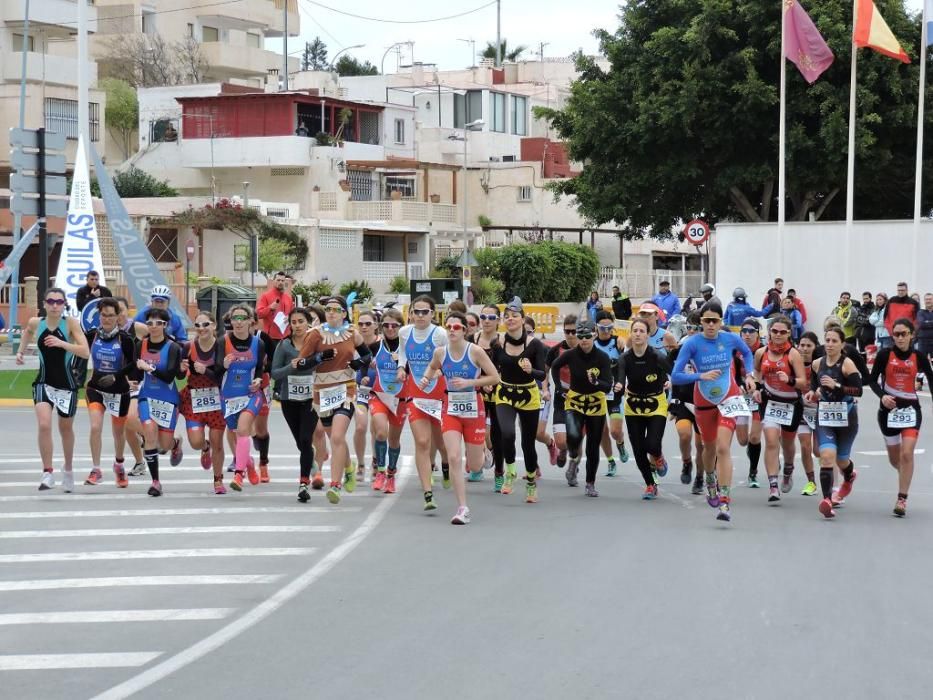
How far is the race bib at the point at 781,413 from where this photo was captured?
15.1 m

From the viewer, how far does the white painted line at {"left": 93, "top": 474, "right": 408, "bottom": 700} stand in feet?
24.3

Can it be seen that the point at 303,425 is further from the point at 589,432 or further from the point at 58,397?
the point at 589,432

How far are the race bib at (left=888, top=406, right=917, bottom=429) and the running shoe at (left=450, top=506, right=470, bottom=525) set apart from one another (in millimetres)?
4283

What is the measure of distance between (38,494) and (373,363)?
3719 mm

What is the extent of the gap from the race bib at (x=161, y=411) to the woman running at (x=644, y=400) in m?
4.69

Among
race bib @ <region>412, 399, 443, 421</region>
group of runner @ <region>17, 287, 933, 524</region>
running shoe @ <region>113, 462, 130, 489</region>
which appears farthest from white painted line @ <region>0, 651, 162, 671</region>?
running shoe @ <region>113, 462, 130, 489</region>

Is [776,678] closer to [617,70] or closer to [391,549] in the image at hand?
[391,549]

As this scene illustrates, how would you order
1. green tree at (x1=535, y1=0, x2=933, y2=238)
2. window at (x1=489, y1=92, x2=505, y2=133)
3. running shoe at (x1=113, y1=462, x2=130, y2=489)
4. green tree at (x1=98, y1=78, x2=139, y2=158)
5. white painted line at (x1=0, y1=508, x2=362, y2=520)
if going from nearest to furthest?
white painted line at (x1=0, y1=508, x2=362, y2=520)
running shoe at (x1=113, y1=462, x2=130, y2=489)
green tree at (x1=535, y1=0, x2=933, y2=238)
green tree at (x1=98, y1=78, x2=139, y2=158)
window at (x1=489, y1=92, x2=505, y2=133)

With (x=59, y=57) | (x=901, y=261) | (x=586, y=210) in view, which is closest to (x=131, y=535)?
(x=901, y=261)

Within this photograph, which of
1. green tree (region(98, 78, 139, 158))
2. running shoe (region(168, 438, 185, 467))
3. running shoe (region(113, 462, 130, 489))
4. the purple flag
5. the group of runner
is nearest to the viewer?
the group of runner

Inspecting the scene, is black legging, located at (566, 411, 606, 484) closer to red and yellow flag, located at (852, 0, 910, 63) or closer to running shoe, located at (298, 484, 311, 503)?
running shoe, located at (298, 484, 311, 503)

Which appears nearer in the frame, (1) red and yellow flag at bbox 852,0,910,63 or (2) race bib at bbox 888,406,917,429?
(2) race bib at bbox 888,406,917,429

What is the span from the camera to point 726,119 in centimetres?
4612

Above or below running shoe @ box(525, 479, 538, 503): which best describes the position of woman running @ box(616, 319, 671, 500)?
above
